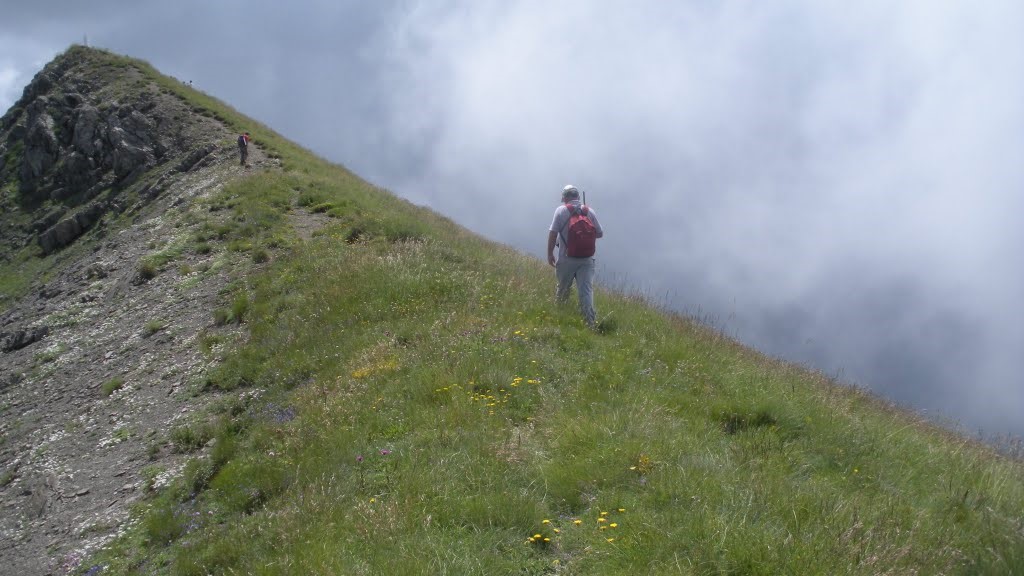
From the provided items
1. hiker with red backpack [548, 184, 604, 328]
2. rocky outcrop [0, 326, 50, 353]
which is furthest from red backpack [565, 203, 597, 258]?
rocky outcrop [0, 326, 50, 353]

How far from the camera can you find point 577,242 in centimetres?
1088

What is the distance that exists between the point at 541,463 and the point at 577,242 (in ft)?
16.3

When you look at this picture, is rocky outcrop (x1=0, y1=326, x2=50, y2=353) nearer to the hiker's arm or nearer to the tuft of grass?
the tuft of grass

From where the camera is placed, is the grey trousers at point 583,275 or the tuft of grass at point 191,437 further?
the grey trousers at point 583,275

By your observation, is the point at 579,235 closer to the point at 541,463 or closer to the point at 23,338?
the point at 541,463

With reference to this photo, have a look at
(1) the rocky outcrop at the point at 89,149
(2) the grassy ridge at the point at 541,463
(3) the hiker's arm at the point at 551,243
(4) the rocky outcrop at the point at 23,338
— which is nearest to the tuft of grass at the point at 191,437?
(2) the grassy ridge at the point at 541,463

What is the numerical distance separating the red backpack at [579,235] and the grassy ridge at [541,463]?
3.21 ft

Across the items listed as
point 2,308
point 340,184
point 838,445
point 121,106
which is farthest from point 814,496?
point 121,106

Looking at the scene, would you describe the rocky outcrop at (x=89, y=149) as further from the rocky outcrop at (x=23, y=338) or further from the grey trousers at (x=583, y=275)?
the grey trousers at (x=583, y=275)

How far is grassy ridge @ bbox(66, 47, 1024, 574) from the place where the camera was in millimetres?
5129

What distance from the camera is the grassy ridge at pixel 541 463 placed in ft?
16.8

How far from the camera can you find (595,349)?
9.67 metres

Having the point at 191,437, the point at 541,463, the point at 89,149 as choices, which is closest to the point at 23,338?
the point at 191,437

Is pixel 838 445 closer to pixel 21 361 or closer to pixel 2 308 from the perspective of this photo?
pixel 21 361
